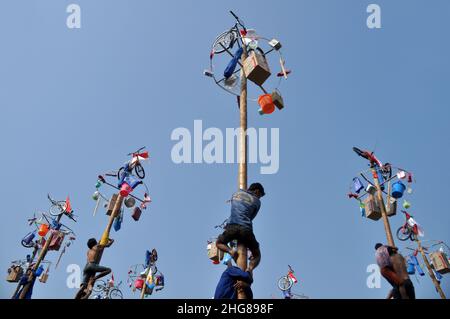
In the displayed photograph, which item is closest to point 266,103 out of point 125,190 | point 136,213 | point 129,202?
point 125,190

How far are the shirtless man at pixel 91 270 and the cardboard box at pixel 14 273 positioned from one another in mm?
12832

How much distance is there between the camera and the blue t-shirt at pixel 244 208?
15.0 feet

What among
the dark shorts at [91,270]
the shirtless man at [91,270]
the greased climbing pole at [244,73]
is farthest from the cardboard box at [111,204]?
the greased climbing pole at [244,73]

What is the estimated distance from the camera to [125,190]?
41.1ft

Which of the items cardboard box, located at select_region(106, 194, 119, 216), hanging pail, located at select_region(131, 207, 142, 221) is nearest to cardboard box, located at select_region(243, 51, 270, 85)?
cardboard box, located at select_region(106, 194, 119, 216)

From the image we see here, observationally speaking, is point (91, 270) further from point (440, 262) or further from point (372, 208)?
point (440, 262)

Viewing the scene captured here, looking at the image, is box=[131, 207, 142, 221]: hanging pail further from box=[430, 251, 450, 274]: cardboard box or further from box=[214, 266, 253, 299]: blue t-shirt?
box=[430, 251, 450, 274]: cardboard box

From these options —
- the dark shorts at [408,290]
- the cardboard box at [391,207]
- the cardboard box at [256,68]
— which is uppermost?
the cardboard box at [391,207]

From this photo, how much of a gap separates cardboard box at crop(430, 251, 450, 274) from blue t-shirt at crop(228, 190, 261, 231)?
1759cm

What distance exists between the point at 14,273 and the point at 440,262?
21.7 meters

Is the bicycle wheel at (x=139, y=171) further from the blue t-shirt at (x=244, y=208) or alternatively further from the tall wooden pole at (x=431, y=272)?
the tall wooden pole at (x=431, y=272)

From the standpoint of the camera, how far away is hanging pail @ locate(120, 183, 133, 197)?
489 inches

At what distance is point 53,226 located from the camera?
750 inches
